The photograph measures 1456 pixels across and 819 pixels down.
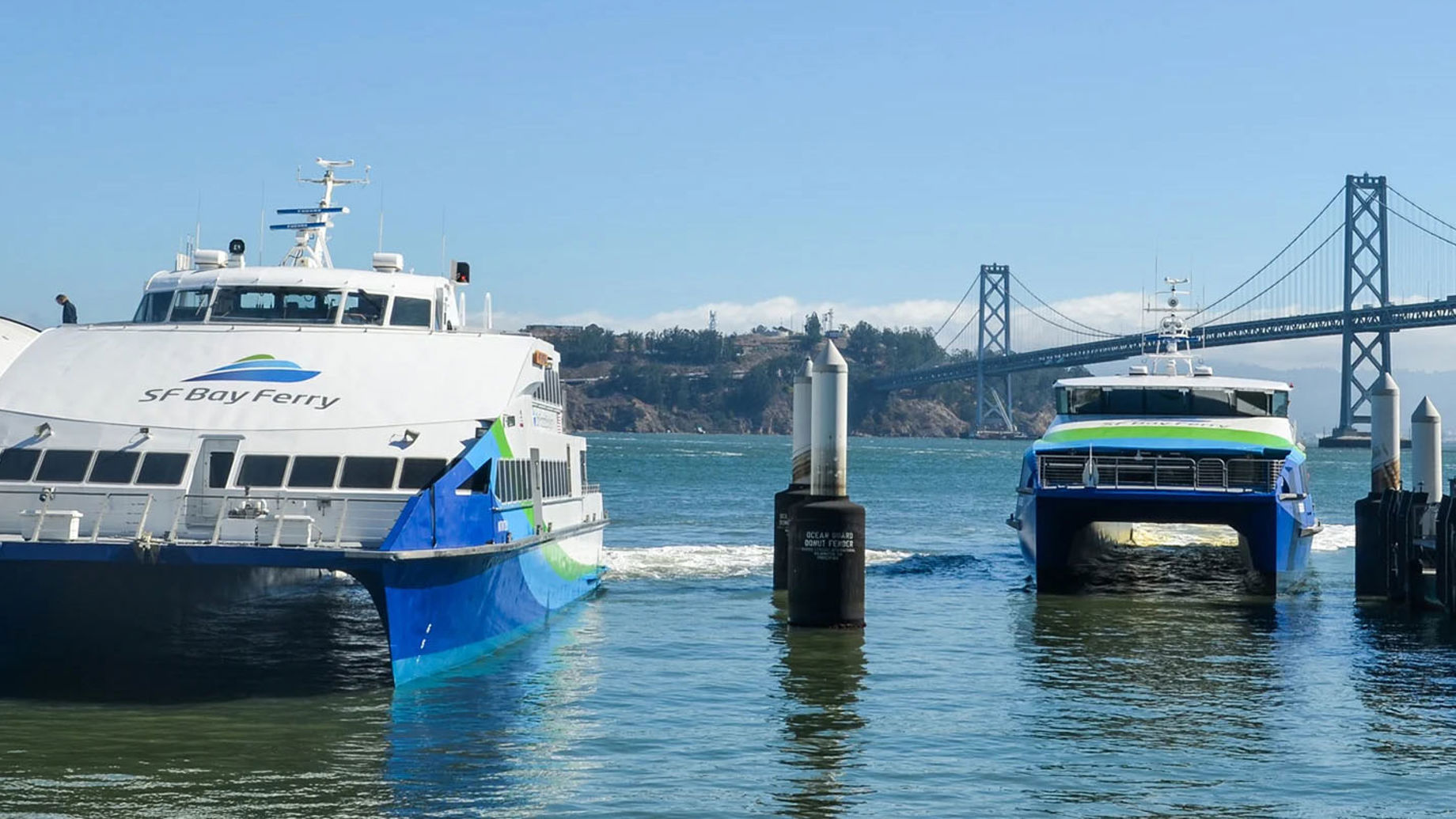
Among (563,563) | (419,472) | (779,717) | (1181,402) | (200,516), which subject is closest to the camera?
(779,717)

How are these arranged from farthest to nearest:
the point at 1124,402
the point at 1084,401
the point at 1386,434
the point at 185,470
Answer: the point at 1084,401, the point at 1124,402, the point at 1386,434, the point at 185,470

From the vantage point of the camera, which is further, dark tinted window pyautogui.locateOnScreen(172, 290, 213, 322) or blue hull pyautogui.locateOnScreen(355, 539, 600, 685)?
dark tinted window pyautogui.locateOnScreen(172, 290, 213, 322)

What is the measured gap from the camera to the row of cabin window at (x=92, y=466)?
1547cm

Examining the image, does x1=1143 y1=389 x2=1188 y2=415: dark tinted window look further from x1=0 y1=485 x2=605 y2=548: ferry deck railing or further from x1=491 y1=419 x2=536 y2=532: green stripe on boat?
x1=0 y1=485 x2=605 y2=548: ferry deck railing

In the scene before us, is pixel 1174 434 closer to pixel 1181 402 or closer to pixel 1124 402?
pixel 1181 402

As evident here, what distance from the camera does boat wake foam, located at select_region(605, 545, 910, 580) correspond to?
2798 cm

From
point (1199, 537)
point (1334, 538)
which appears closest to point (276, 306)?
point (1199, 537)

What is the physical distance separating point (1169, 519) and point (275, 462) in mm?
13506

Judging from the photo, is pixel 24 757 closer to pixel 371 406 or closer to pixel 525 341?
pixel 371 406

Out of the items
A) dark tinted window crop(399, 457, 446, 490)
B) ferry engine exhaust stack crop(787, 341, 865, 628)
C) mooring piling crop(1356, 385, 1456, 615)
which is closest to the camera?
dark tinted window crop(399, 457, 446, 490)

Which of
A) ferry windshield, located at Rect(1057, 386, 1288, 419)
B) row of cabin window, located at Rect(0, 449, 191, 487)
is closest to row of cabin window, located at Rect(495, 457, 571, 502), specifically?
row of cabin window, located at Rect(0, 449, 191, 487)

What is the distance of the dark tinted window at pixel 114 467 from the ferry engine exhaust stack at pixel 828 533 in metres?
7.08

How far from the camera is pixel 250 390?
54.0 feet

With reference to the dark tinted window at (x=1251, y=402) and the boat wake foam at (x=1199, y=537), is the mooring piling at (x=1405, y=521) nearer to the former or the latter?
the dark tinted window at (x=1251, y=402)
